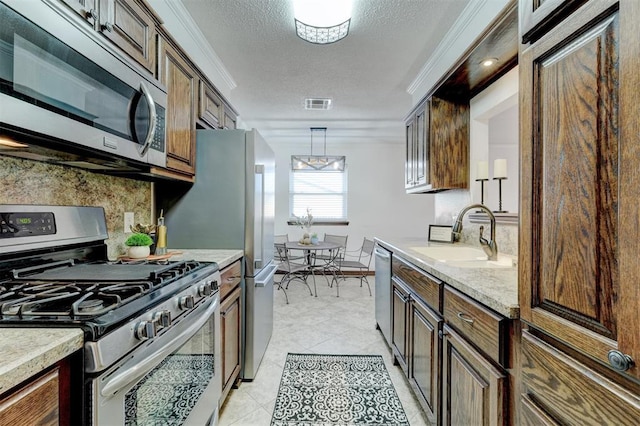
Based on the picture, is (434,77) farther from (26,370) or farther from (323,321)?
(26,370)

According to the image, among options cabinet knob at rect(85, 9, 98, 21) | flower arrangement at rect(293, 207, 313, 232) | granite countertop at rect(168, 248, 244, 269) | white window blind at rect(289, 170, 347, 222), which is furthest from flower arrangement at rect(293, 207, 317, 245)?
cabinet knob at rect(85, 9, 98, 21)

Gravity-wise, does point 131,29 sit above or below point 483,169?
above

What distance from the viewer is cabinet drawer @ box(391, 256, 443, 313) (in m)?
1.48

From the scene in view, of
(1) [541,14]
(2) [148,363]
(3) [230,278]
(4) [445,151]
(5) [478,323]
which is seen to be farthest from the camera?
(4) [445,151]

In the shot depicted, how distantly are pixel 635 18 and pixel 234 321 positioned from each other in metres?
2.05

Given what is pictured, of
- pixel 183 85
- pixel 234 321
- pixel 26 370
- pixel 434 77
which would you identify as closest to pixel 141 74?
pixel 183 85

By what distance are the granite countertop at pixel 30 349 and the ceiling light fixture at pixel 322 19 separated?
221 centimetres

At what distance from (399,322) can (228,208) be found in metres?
1.45

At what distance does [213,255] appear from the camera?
72.5 inches

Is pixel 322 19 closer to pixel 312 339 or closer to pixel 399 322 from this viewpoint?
pixel 399 322

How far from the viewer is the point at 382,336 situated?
287 centimetres

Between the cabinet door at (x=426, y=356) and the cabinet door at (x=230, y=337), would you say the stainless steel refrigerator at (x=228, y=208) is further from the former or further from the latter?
the cabinet door at (x=426, y=356)

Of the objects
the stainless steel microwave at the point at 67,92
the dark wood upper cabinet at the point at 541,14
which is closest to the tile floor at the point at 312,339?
the stainless steel microwave at the point at 67,92

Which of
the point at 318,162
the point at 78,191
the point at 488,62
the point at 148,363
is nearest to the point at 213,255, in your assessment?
the point at 78,191
